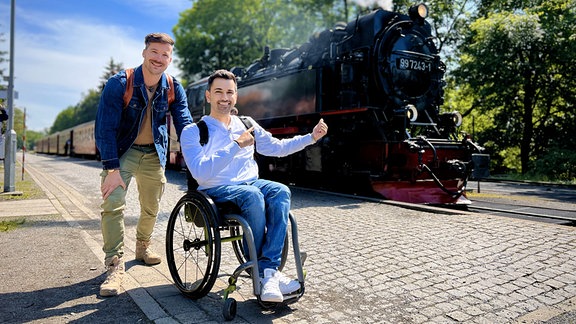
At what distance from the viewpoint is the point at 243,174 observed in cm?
308

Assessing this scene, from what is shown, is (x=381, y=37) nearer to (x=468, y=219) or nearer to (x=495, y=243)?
(x=468, y=219)

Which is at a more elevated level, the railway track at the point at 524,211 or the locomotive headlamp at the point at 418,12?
the locomotive headlamp at the point at 418,12

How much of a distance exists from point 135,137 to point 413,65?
702 cm

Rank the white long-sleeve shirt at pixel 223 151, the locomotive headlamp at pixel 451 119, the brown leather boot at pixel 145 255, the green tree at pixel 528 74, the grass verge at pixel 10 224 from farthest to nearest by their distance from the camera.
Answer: the green tree at pixel 528 74 < the locomotive headlamp at pixel 451 119 < the grass verge at pixel 10 224 < the brown leather boot at pixel 145 255 < the white long-sleeve shirt at pixel 223 151

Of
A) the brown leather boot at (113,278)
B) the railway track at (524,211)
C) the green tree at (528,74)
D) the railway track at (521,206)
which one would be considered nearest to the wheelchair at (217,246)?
the brown leather boot at (113,278)

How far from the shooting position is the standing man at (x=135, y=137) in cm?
317

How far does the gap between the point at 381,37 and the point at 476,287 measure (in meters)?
6.41

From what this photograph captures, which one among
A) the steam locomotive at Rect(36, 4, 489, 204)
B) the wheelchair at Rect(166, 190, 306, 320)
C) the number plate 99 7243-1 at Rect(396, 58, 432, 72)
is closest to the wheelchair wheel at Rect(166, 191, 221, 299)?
the wheelchair at Rect(166, 190, 306, 320)

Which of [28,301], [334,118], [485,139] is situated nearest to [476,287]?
[28,301]

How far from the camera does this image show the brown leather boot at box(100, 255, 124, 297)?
3012 millimetres

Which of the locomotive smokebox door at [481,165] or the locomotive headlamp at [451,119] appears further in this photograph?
the locomotive headlamp at [451,119]

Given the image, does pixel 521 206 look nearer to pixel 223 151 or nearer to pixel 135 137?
pixel 223 151

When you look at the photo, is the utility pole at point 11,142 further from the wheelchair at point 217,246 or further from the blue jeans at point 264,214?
the blue jeans at point 264,214

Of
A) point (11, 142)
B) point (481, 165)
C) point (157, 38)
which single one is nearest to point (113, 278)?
point (157, 38)
